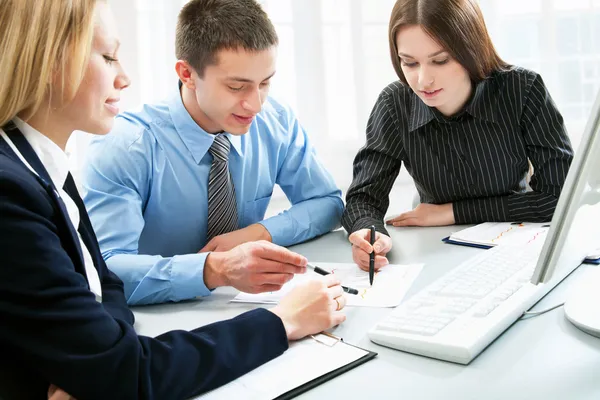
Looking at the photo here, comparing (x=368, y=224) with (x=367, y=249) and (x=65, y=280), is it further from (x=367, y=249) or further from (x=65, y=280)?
(x=65, y=280)

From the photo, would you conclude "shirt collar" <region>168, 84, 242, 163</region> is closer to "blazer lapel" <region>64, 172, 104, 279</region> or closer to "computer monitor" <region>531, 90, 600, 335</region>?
"blazer lapel" <region>64, 172, 104, 279</region>

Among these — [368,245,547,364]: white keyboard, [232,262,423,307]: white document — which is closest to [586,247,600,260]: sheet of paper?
[368,245,547,364]: white keyboard

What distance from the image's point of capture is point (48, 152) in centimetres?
95

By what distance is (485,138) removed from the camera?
73.1 inches

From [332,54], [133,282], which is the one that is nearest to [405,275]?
[133,282]

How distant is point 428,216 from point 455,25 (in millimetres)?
529

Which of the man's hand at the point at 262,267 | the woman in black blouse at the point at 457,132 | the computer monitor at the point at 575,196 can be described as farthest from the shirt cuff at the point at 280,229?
the computer monitor at the point at 575,196

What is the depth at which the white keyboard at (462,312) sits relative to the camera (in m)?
0.88

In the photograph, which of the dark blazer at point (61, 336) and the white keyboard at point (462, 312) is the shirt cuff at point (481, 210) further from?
the dark blazer at point (61, 336)

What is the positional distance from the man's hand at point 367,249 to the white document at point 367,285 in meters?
0.01

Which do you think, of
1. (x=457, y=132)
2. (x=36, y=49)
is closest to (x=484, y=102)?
(x=457, y=132)

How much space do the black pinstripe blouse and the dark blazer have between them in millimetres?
891

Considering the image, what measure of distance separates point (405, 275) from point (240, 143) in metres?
0.67

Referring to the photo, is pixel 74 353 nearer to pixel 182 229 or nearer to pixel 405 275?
pixel 405 275
